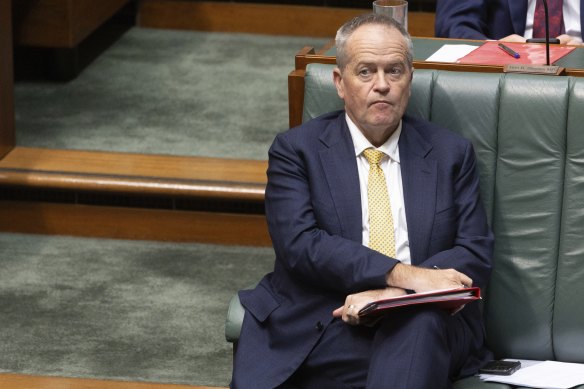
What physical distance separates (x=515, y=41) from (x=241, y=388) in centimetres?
132

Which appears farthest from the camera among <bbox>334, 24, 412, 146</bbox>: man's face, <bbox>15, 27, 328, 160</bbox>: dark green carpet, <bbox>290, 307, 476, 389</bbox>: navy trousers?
<bbox>15, 27, 328, 160</bbox>: dark green carpet

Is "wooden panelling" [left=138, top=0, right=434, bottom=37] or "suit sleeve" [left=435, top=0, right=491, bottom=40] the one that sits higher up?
"suit sleeve" [left=435, top=0, right=491, bottom=40]

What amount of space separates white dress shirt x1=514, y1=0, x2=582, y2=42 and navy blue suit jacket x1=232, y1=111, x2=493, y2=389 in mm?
1205

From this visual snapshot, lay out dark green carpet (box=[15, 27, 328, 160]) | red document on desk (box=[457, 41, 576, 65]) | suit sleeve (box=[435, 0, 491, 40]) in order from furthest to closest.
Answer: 1. dark green carpet (box=[15, 27, 328, 160])
2. suit sleeve (box=[435, 0, 491, 40])
3. red document on desk (box=[457, 41, 576, 65])

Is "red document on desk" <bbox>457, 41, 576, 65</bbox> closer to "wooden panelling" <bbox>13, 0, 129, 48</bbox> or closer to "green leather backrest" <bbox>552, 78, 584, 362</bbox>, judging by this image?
"green leather backrest" <bbox>552, 78, 584, 362</bbox>

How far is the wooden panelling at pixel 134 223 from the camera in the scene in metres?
4.27

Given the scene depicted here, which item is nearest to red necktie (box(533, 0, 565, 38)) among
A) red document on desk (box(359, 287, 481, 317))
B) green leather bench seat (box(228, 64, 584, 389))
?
green leather bench seat (box(228, 64, 584, 389))

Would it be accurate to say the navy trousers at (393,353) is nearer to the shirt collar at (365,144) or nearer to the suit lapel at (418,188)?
the suit lapel at (418,188)

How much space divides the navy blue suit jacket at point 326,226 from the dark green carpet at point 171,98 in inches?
68.4

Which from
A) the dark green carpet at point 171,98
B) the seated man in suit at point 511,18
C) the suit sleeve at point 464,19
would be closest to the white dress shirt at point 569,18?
the seated man in suit at point 511,18

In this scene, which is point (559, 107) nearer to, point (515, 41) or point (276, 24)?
point (515, 41)

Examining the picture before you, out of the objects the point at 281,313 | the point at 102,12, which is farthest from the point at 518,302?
the point at 102,12

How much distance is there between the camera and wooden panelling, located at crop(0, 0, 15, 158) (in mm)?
4348

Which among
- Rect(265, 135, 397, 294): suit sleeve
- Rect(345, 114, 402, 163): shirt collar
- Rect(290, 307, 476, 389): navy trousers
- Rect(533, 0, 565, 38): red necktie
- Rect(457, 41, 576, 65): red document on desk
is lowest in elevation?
Rect(290, 307, 476, 389): navy trousers
